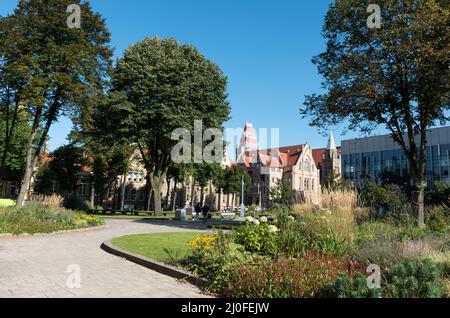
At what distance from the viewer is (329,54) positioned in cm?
2353

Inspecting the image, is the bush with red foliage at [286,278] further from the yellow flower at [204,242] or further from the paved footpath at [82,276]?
the yellow flower at [204,242]

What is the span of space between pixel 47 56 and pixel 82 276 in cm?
2178

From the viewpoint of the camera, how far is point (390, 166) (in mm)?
68188

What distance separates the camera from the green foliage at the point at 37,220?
17.0 metres

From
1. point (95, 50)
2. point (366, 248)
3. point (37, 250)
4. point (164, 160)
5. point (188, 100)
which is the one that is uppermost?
point (95, 50)

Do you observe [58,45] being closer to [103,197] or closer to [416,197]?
[416,197]

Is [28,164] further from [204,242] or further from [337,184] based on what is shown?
[337,184]

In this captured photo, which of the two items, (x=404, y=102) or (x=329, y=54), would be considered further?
(x=329, y=54)

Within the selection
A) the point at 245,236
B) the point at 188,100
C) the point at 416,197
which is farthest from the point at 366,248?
the point at 188,100

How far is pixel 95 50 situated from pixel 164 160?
1515 centimetres

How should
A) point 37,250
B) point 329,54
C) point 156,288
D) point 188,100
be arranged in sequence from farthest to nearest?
point 188,100 < point 329,54 < point 37,250 < point 156,288

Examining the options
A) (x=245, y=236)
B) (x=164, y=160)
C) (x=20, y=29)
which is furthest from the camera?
(x=164, y=160)

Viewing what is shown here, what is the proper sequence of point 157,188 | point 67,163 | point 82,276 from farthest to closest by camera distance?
point 67,163 → point 157,188 → point 82,276

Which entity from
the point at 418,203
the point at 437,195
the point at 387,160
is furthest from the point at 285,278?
the point at 387,160
